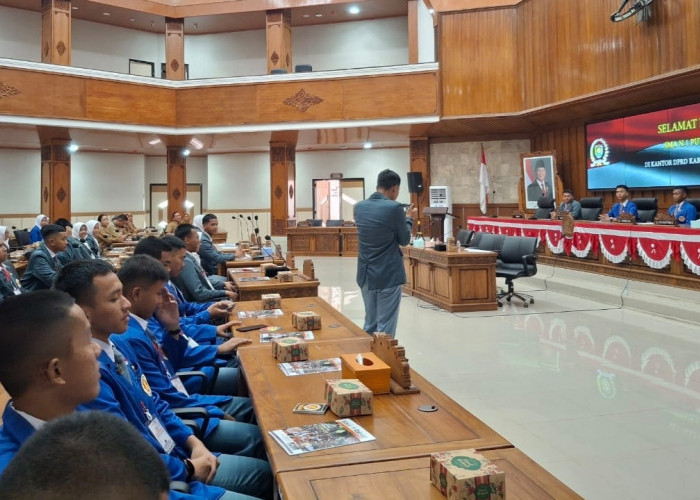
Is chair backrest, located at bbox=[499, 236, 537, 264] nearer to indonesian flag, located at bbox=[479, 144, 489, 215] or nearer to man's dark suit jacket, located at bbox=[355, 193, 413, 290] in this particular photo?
man's dark suit jacket, located at bbox=[355, 193, 413, 290]

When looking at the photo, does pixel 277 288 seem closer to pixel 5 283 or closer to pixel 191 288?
pixel 191 288

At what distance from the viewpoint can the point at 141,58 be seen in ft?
54.5

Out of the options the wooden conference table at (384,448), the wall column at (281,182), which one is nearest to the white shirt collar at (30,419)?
the wooden conference table at (384,448)

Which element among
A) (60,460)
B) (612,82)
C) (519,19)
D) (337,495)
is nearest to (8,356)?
(60,460)

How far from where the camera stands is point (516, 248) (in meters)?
7.70

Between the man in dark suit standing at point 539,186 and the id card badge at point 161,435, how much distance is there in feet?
37.7

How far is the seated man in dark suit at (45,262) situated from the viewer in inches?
224

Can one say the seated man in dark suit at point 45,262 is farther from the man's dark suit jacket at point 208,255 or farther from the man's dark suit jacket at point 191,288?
the man's dark suit jacket at point 191,288

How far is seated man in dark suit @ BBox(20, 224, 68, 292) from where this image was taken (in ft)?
18.6

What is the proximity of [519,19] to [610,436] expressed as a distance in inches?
404

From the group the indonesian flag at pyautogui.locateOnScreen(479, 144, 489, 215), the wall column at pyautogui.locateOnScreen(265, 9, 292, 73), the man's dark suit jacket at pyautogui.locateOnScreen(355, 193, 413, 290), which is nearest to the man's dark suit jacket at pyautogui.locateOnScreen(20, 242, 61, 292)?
the man's dark suit jacket at pyautogui.locateOnScreen(355, 193, 413, 290)

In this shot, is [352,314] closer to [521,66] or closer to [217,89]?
[521,66]

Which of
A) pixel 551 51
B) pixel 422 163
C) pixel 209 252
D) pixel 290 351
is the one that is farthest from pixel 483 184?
pixel 290 351

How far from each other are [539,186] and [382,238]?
29.9 ft
